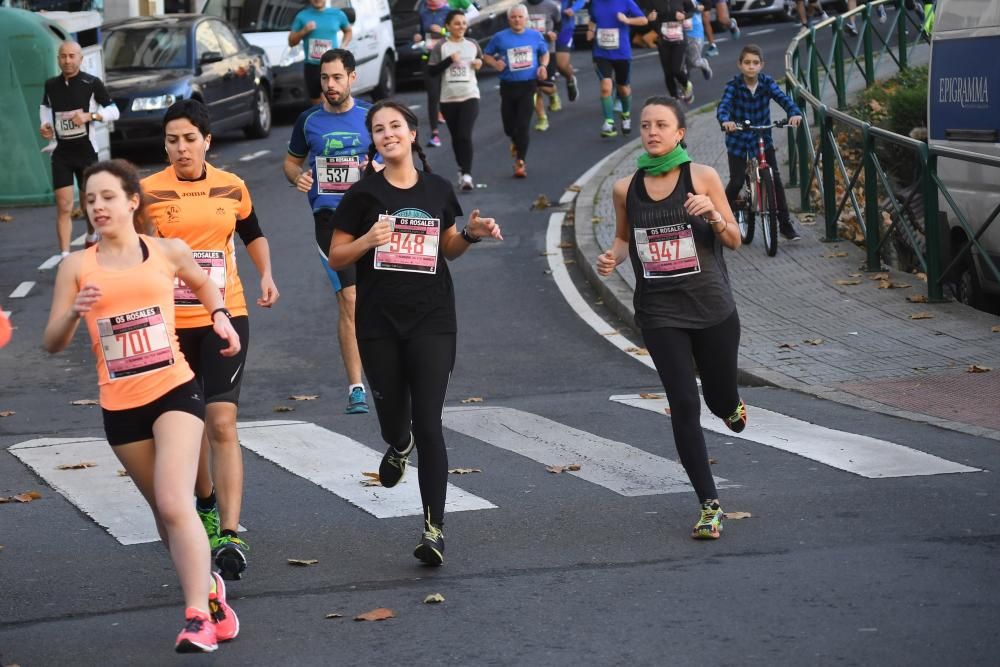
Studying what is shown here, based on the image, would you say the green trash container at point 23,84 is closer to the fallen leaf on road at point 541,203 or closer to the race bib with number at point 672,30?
the fallen leaf on road at point 541,203

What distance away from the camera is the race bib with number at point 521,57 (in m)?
20.2

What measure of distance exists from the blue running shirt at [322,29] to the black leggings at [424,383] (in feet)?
49.0

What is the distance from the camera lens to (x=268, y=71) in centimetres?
2492

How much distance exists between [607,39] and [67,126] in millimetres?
8672

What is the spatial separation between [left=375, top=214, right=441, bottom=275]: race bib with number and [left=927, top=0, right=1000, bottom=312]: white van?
21.7 feet

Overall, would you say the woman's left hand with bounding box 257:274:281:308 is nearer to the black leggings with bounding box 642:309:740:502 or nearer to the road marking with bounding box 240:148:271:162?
the black leggings with bounding box 642:309:740:502

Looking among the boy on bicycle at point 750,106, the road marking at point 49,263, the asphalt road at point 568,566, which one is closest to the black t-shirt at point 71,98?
the road marking at point 49,263

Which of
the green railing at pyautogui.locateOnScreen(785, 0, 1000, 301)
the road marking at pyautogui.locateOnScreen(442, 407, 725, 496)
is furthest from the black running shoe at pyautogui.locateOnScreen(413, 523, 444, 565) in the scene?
the green railing at pyautogui.locateOnScreen(785, 0, 1000, 301)

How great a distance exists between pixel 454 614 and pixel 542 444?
353 centimetres

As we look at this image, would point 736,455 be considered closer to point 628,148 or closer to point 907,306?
point 907,306

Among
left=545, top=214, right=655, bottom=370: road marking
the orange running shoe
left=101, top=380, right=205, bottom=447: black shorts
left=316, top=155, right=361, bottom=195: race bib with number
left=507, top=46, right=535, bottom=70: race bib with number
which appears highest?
left=316, top=155, right=361, bottom=195: race bib with number

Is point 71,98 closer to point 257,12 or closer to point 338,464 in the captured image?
point 338,464

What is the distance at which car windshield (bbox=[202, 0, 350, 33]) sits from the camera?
88.8ft

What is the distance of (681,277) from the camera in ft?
25.1
